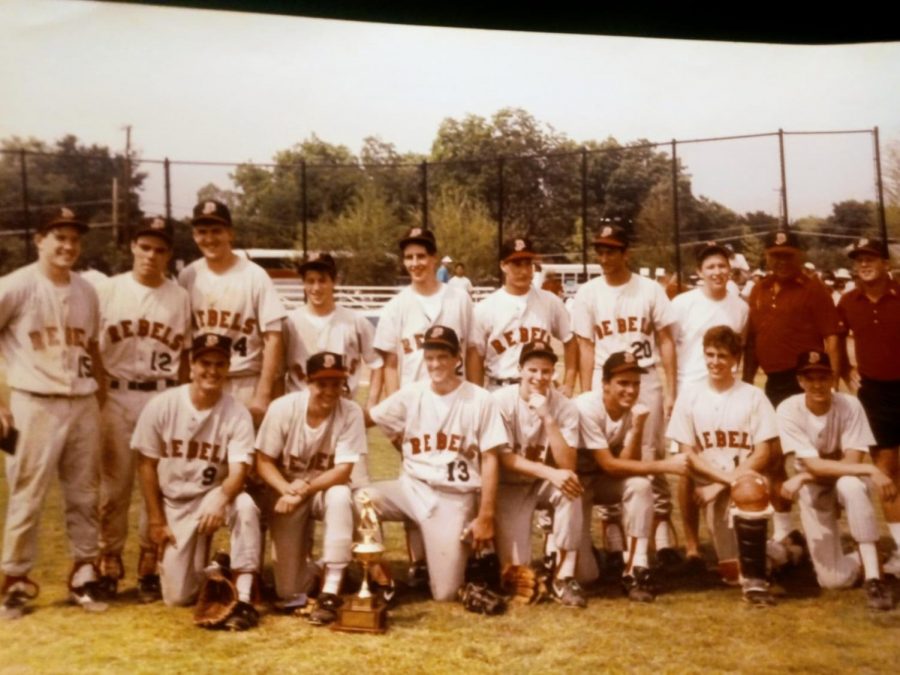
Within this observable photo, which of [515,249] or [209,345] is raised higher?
[515,249]

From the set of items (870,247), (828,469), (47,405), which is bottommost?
(828,469)

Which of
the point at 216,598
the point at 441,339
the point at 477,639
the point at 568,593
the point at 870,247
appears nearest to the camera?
the point at 477,639

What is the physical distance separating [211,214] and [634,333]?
1.37m

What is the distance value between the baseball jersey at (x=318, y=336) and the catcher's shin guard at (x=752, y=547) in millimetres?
1234

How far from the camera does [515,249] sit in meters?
2.57

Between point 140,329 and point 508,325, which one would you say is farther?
point 508,325

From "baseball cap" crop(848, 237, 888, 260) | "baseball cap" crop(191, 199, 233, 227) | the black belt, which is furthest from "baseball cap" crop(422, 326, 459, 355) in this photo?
"baseball cap" crop(848, 237, 888, 260)

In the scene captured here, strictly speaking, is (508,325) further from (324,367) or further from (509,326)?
(324,367)

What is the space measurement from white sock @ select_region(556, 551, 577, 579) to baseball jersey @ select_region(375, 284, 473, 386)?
68 cm

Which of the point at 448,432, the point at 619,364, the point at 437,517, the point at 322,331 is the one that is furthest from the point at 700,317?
the point at 322,331

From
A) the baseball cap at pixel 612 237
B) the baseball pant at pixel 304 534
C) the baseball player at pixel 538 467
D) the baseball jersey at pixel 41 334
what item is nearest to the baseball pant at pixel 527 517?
the baseball player at pixel 538 467

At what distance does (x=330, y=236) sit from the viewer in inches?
99.7

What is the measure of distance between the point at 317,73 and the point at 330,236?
1.52 feet

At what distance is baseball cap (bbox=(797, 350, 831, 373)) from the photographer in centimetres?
257
